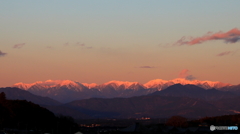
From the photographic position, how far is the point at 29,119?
570 feet

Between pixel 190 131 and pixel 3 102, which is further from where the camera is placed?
pixel 3 102

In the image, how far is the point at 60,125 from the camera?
162 metres

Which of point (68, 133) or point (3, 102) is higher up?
point (3, 102)

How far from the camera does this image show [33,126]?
534 ft

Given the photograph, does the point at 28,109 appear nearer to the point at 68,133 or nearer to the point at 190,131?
the point at 68,133

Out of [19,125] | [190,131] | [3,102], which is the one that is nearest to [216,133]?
[190,131]

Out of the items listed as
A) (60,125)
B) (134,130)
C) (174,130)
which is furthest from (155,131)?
(60,125)

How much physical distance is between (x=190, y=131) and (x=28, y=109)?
201 feet

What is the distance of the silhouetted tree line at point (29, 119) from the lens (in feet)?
504

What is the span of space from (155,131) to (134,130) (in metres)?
18.7

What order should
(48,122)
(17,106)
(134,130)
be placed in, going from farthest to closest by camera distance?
(17,106) < (48,122) < (134,130)

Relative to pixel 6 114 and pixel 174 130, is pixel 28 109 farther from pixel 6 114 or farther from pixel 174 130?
pixel 174 130

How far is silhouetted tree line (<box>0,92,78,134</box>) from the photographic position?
15350 cm

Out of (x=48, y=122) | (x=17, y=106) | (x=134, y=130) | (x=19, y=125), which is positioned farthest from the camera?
(x=17, y=106)
